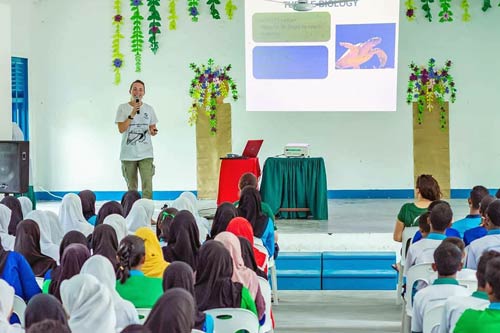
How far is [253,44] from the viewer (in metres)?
11.2

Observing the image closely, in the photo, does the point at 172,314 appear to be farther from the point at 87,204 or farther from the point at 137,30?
the point at 137,30

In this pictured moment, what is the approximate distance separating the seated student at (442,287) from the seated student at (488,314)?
585 millimetres

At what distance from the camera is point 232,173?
367 inches

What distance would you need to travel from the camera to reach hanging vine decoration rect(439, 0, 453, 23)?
11070mm

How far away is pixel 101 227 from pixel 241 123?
7.15m

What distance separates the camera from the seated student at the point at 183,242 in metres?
4.70

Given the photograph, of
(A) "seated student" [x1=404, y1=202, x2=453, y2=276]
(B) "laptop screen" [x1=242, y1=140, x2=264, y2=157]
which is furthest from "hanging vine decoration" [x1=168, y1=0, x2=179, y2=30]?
(A) "seated student" [x1=404, y1=202, x2=453, y2=276]

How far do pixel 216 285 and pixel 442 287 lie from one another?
1007 millimetres

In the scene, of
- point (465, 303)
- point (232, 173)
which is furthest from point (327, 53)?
point (465, 303)

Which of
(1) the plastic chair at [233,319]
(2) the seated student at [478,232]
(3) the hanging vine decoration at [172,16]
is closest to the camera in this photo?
(1) the plastic chair at [233,319]

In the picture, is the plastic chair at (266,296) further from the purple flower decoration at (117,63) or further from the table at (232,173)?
the purple flower decoration at (117,63)

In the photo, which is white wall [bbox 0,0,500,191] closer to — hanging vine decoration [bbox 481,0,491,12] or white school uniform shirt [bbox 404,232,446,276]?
hanging vine decoration [bbox 481,0,491,12]

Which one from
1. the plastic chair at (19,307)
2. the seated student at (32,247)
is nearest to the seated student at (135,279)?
the plastic chair at (19,307)

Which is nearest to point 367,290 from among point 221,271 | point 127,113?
point 127,113
